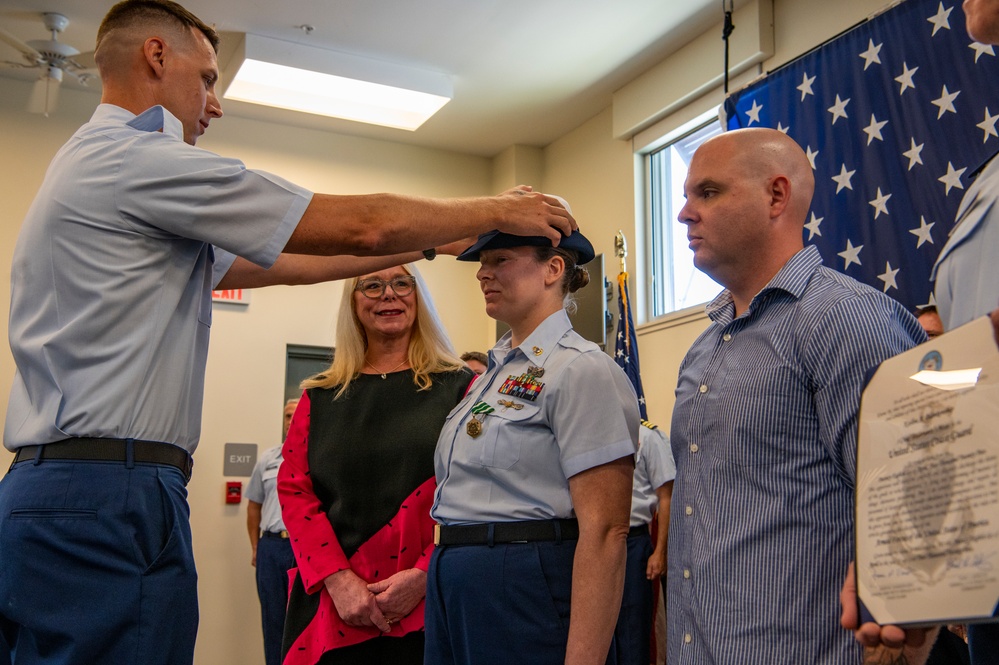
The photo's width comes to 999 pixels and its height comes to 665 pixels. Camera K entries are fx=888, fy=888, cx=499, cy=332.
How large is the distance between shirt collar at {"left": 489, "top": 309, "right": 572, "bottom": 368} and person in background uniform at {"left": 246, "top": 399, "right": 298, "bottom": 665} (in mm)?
3352

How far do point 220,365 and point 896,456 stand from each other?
586cm

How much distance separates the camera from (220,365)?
250 inches

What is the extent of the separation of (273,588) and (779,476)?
4509mm

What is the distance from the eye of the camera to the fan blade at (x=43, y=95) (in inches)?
196

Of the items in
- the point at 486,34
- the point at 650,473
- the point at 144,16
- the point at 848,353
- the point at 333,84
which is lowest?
the point at 650,473

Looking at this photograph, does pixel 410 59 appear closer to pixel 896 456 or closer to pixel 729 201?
pixel 729 201

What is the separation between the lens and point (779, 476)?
148 cm

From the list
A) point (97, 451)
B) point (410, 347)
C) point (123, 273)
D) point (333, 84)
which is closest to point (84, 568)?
point (97, 451)

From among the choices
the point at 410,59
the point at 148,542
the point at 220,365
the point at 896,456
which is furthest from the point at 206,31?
the point at 220,365

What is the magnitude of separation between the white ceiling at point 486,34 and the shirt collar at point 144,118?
145 inches

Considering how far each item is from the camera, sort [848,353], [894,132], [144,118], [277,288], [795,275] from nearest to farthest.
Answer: [848,353]
[795,275]
[144,118]
[894,132]
[277,288]

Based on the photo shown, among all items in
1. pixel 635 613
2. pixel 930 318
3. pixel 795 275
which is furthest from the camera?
pixel 930 318

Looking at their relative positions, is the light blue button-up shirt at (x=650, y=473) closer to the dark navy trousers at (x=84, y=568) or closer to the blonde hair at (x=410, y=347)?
the blonde hair at (x=410, y=347)

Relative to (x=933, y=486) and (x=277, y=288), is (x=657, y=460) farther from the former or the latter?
(x=933, y=486)
